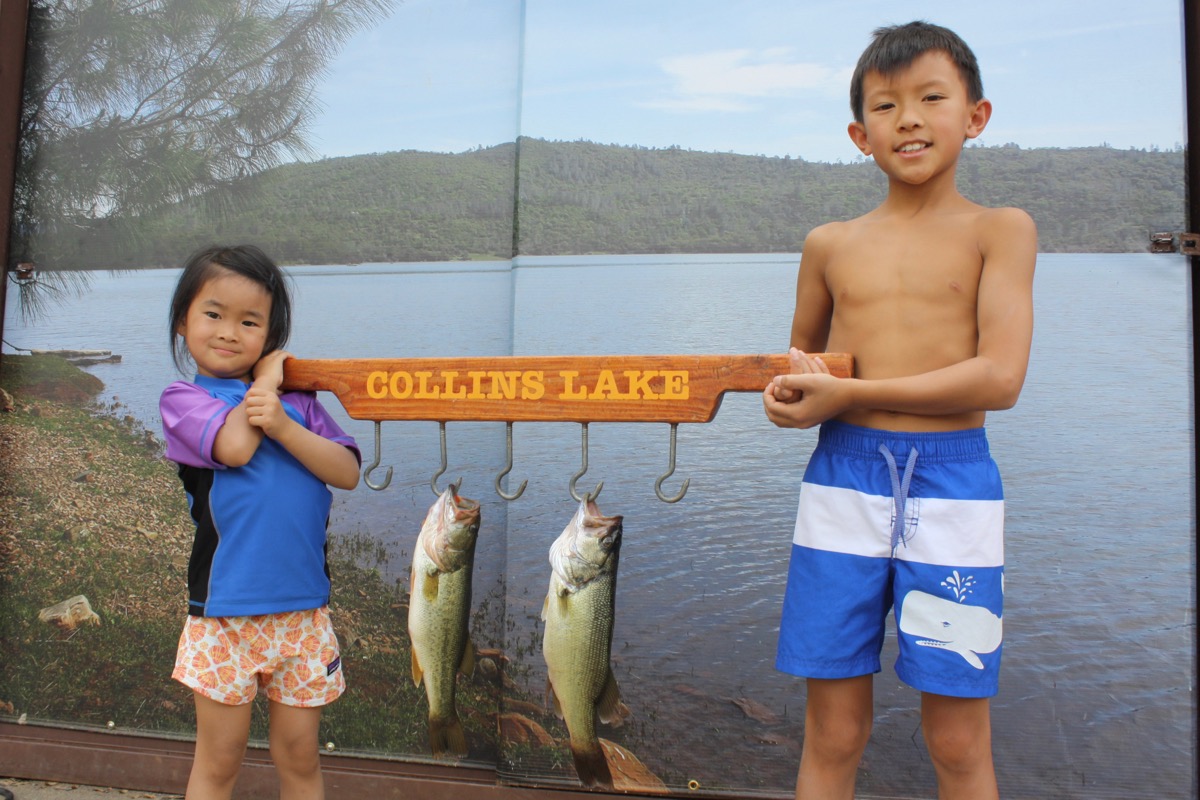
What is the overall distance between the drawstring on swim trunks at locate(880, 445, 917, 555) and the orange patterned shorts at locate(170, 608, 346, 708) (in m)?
1.29

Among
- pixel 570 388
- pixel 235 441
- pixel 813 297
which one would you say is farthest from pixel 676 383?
pixel 235 441

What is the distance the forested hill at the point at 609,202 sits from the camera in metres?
2.94

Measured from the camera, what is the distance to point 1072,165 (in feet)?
9.71

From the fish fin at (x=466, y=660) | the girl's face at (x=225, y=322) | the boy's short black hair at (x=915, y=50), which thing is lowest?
the fish fin at (x=466, y=660)

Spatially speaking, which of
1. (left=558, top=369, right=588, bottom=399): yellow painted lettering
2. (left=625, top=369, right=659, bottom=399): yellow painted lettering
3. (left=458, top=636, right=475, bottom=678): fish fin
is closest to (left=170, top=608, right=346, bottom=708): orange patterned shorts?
(left=458, top=636, right=475, bottom=678): fish fin

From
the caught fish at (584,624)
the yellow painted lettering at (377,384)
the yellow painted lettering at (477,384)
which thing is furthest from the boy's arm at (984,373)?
the yellow painted lettering at (377,384)

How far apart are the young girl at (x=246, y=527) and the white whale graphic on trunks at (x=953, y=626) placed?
127 cm

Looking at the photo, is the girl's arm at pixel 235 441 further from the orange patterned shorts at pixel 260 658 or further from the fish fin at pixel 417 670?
the fish fin at pixel 417 670

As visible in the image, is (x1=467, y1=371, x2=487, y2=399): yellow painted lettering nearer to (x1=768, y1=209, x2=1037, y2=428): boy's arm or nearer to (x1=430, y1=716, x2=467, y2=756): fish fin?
(x1=768, y1=209, x2=1037, y2=428): boy's arm

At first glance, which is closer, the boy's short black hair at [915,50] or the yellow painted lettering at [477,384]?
the boy's short black hair at [915,50]

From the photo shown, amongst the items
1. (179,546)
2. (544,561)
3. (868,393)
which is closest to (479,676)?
(544,561)

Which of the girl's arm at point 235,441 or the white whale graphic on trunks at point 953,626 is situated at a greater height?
the girl's arm at point 235,441

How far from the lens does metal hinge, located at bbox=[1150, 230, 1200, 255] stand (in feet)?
9.02

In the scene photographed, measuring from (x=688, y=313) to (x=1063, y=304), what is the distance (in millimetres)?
1092
